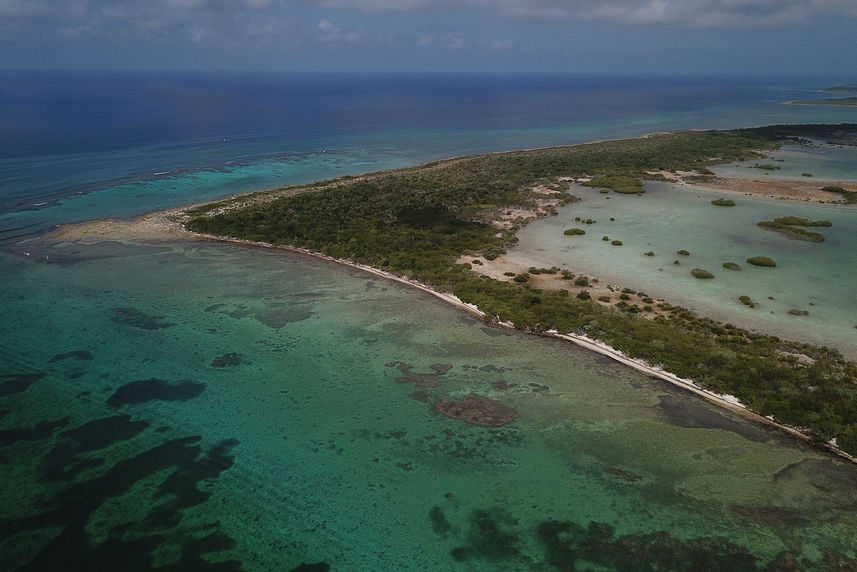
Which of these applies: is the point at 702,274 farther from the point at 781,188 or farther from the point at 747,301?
the point at 781,188

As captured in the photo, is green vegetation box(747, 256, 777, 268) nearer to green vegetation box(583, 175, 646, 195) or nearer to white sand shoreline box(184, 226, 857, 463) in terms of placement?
white sand shoreline box(184, 226, 857, 463)

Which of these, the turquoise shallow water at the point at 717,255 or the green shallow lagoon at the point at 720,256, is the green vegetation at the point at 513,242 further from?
the turquoise shallow water at the point at 717,255

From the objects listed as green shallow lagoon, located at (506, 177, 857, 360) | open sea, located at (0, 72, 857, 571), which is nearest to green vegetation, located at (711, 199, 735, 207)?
green shallow lagoon, located at (506, 177, 857, 360)

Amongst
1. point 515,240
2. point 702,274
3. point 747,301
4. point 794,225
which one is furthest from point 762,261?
point 515,240

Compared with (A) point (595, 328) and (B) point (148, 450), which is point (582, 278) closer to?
(A) point (595, 328)

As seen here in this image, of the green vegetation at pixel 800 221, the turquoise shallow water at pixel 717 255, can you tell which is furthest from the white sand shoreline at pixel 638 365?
the green vegetation at pixel 800 221

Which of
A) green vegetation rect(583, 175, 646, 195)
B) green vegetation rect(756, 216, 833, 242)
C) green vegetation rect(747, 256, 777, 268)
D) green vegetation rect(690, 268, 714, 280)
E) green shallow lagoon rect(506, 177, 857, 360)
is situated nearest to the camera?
green shallow lagoon rect(506, 177, 857, 360)
